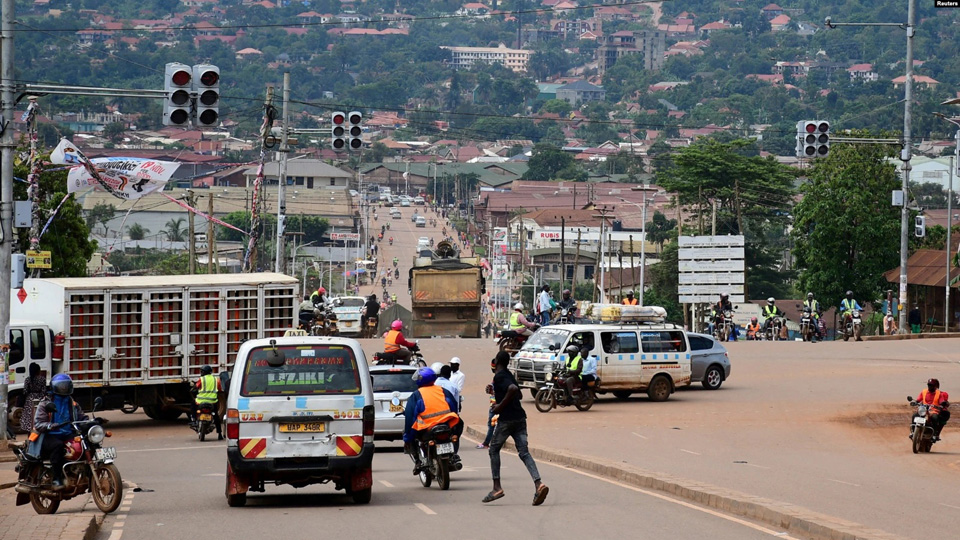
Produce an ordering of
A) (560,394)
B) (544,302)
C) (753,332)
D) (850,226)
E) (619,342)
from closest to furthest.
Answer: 1. (560,394)
2. (619,342)
3. (544,302)
4. (753,332)
5. (850,226)

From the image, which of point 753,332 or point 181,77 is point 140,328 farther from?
point 753,332

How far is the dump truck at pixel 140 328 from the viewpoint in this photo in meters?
25.5

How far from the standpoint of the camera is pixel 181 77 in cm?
2128

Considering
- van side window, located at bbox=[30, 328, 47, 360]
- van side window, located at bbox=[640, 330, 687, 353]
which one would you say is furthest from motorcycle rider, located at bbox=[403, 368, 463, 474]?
van side window, located at bbox=[640, 330, 687, 353]

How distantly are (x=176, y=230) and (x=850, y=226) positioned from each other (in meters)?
74.6

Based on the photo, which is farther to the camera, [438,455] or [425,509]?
[438,455]

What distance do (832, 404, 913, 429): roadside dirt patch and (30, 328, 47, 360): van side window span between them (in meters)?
14.6

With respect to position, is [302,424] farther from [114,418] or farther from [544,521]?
[114,418]

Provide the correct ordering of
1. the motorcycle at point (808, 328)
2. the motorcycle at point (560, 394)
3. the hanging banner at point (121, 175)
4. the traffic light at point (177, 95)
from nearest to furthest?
the traffic light at point (177, 95)
the motorcycle at point (560, 394)
the hanging banner at point (121, 175)
the motorcycle at point (808, 328)

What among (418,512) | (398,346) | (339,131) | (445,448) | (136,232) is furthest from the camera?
(136,232)

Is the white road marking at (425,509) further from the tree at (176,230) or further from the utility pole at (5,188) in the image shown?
the tree at (176,230)

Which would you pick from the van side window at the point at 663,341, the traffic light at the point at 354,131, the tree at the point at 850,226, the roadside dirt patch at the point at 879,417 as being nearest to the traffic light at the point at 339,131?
the traffic light at the point at 354,131

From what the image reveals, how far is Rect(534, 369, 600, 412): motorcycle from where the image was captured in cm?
2841

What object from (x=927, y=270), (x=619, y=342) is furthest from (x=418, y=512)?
(x=927, y=270)
